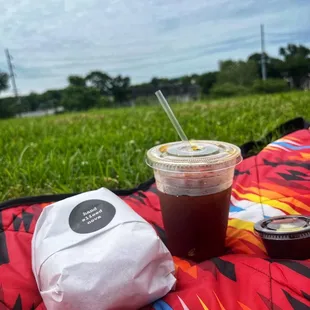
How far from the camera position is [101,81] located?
4406 mm

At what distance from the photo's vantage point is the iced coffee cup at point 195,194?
72 cm

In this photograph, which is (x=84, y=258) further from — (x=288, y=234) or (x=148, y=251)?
(x=288, y=234)

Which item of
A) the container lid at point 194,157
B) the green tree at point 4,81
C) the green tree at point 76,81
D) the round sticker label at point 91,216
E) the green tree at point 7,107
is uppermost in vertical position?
the green tree at point 4,81

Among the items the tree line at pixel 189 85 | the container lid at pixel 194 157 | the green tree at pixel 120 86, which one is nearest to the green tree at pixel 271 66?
the tree line at pixel 189 85

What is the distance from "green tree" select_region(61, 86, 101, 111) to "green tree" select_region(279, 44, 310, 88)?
2272 millimetres

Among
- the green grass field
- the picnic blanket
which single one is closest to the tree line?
the green grass field

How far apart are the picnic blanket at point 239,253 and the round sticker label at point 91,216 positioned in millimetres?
141

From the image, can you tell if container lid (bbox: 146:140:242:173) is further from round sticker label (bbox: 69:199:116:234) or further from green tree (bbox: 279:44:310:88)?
green tree (bbox: 279:44:310:88)

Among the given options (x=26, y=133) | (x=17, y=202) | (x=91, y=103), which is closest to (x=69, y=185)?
(x=17, y=202)

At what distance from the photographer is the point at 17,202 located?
0.98m

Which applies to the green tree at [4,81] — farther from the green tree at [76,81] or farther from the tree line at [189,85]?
the green tree at [76,81]

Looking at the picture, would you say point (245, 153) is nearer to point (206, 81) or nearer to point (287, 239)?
point (287, 239)

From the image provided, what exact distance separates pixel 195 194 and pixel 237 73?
13.6ft

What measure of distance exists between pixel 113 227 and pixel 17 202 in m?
0.42
